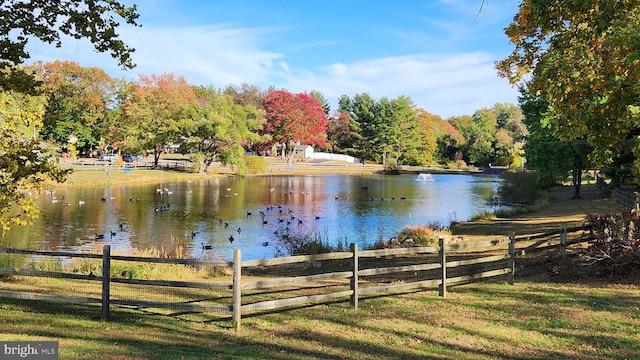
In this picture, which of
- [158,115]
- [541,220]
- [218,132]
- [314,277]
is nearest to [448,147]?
[218,132]

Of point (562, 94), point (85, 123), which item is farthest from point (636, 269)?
point (85, 123)

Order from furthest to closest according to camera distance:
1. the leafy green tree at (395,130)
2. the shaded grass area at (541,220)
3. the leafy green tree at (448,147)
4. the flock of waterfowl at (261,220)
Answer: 1. the leafy green tree at (448,147)
2. the leafy green tree at (395,130)
3. the flock of waterfowl at (261,220)
4. the shaded grass area at (541,220)

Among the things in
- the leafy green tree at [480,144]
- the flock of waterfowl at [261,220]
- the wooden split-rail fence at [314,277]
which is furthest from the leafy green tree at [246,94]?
the wooden split-rail fence at [314,277]

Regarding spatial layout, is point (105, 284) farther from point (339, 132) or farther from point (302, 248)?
point (339, 132)

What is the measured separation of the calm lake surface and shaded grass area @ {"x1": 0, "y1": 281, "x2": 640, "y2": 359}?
11.0 m

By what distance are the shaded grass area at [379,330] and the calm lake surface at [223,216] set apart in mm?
11021

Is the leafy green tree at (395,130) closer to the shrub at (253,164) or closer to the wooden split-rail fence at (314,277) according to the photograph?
the shrub at (253,164)

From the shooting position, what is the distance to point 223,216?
108 ft

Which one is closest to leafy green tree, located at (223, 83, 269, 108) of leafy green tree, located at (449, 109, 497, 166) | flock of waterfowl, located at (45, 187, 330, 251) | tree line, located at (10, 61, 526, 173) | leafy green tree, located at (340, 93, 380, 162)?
tree line, located at (10, 61, 526, 173)

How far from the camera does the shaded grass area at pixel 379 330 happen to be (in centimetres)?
741

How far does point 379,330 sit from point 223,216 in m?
25.4

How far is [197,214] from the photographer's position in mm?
33375

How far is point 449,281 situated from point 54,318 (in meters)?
8.01

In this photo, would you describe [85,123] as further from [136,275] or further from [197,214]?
[136,275]
